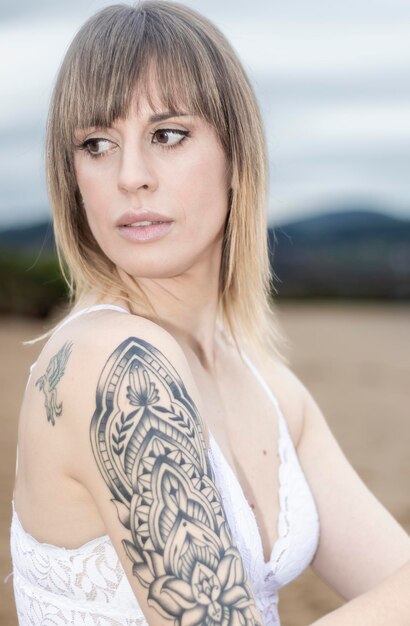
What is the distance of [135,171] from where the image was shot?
1.90m

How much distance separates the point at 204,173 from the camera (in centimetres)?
206

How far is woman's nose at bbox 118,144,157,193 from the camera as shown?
6.22ft

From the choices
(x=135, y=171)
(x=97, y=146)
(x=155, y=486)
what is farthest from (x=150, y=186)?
(x=155, y=486)

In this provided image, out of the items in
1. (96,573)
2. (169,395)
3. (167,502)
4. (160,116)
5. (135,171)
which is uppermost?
(160,116)

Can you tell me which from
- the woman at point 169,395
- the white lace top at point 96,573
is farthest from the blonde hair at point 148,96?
the white lace top at point 96,573

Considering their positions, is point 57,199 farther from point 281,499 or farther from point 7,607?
point 7,607

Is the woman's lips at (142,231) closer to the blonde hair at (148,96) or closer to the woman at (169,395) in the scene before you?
the woman at (169,395)

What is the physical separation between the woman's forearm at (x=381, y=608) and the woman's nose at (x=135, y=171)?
3.04ft

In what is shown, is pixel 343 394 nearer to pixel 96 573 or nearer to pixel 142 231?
pixel 142 231

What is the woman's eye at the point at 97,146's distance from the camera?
199cm

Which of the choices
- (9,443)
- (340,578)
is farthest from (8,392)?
(340,578)

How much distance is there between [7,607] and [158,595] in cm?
304

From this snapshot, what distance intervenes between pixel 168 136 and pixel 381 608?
3.45ft

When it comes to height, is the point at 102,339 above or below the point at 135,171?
below
